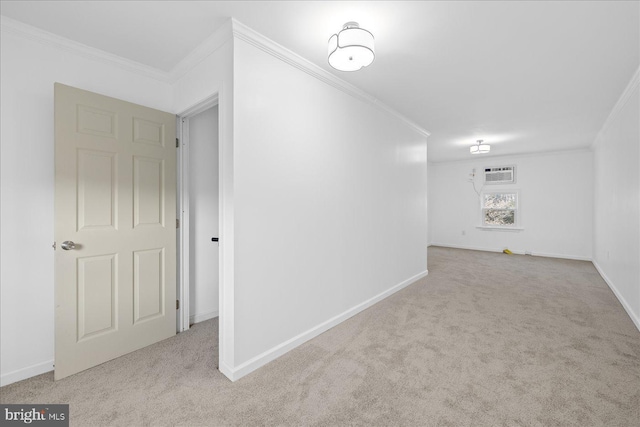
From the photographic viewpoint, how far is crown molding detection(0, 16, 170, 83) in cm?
195

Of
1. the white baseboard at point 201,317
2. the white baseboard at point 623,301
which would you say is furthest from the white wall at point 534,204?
the white baseboard at point 201,317

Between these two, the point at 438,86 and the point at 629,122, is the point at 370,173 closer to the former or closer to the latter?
the point at 438,86

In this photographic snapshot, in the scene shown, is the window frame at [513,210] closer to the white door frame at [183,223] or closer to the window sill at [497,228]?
the window sill at [497,228]

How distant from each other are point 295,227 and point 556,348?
95.5 inches

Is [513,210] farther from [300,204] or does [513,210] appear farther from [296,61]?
[296,61]

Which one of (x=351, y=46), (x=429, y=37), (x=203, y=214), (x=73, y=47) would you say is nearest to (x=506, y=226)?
(x=429, y=37)

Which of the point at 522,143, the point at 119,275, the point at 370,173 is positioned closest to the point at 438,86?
the point at 370,173

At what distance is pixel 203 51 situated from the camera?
225cm

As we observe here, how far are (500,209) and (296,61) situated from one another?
6971 mm

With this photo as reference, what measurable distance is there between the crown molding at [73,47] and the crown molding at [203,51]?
0.54 feet

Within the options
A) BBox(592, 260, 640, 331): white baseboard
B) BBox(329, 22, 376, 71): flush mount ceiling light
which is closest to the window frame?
BBox(592, 260, 640, 331): white baseboard

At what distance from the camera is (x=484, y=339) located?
2.58 meters

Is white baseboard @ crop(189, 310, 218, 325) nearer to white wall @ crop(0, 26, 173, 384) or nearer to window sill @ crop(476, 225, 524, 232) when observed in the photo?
white wall @ crop(0, 26, 173, 384)

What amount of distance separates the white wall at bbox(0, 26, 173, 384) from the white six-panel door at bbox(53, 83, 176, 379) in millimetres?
200
